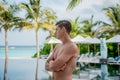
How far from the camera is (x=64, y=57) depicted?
4.98 feet

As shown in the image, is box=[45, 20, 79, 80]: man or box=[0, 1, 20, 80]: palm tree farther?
box=[0, 1, 20, 80]: palm tree

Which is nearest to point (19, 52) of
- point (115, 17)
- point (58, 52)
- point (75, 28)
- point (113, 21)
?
point (75, 28)

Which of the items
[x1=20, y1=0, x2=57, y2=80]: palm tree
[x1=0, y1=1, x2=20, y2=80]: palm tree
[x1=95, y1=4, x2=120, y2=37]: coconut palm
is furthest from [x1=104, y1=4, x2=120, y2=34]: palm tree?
[x1=0, y1=1, x2=20, y2=80]: palm tree

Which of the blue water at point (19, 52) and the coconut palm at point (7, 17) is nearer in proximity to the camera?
the coconut palm at point (7, 17)

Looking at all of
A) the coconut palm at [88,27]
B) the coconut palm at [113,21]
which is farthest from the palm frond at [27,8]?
the coconut palm at [88,27]

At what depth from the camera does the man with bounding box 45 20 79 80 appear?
1.52 meters

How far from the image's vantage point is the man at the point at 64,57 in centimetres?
152

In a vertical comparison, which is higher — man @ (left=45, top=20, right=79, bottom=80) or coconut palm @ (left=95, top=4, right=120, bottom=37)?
coconut palm @ (left=95, top=4, right=120, bottom=37)

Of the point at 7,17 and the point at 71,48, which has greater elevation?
the point at 7,17

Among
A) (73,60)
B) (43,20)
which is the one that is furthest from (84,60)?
(73,60)

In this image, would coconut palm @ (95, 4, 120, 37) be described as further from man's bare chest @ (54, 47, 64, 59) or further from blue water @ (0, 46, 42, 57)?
blue water @ (0, 46, 42, 57)

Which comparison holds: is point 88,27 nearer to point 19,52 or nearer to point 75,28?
point 75,28

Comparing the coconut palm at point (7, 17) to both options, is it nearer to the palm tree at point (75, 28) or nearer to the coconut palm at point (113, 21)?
the coconut palm at point (113, 21)

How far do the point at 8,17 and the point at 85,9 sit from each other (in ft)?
84.9
